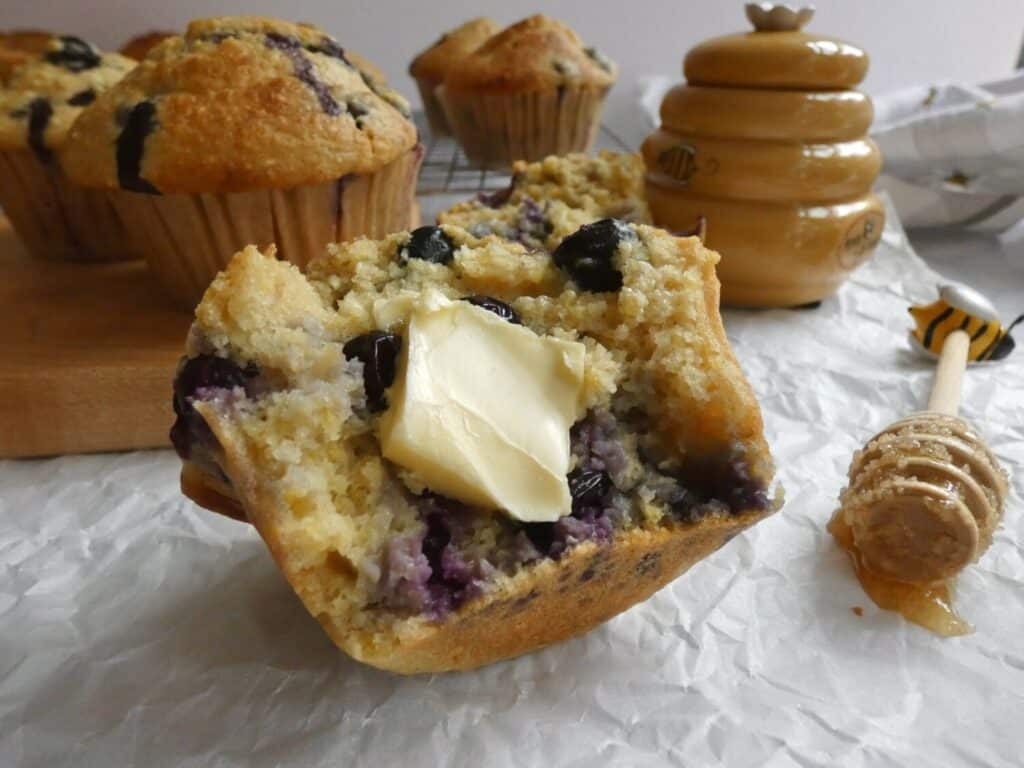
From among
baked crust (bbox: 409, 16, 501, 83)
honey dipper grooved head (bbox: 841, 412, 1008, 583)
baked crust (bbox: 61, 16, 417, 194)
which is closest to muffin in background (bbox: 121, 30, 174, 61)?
baked crust (bbox: 409, 16, 501, 83)

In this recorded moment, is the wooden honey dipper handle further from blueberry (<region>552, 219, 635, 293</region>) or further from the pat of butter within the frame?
the pat of butter

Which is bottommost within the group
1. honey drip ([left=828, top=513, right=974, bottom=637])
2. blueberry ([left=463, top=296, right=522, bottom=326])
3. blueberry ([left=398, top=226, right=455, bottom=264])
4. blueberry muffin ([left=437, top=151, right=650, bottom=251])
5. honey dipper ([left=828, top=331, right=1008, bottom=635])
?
honey drip ([left=828, top=513, right=974, bottom=637])

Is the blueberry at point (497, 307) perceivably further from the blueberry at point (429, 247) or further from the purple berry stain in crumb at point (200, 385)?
the purple berry stain in crumb at point (200, 385)

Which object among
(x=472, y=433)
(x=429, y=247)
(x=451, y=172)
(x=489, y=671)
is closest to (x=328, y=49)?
(x=429, y=247)

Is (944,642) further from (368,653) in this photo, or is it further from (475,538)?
(368,653)

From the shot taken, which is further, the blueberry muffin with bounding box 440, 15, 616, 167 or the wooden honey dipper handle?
the blueberry muffin with bounding box 440, 15, 616, 167

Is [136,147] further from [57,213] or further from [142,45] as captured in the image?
[142,45]
